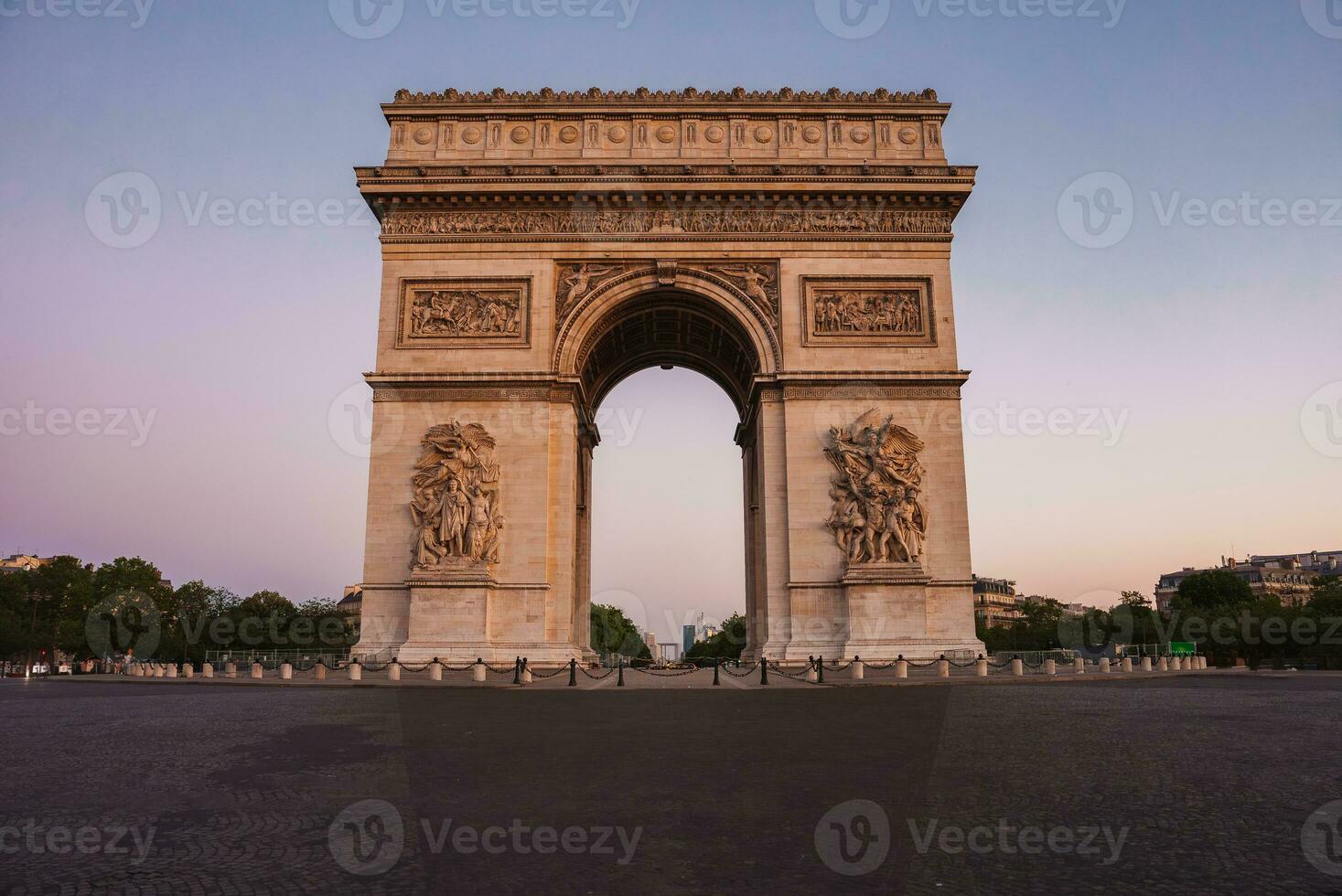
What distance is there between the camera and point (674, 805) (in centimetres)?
600

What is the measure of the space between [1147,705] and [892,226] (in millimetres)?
16830

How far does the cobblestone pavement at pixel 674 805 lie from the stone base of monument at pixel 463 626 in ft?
39.4

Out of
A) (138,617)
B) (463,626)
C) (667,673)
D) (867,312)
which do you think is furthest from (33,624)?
(867,312)

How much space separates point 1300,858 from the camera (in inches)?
179

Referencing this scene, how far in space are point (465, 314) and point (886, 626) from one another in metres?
14.5

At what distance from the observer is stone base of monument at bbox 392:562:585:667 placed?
23984mm

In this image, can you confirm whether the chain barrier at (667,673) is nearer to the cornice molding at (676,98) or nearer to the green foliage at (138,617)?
the cornice molding at (676,98)

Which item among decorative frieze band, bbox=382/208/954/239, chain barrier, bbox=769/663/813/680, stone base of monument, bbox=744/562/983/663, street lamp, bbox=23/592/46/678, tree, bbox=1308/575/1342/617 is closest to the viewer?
chain barrier, bbox=769/663/813/680

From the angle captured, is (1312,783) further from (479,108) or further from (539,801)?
(479,108)

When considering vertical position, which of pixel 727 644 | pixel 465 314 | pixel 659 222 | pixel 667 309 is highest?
pixel 659 222

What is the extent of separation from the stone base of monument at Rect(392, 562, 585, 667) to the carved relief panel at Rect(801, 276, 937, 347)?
11124 mm

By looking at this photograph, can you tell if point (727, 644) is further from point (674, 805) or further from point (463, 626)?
point (674, 805)

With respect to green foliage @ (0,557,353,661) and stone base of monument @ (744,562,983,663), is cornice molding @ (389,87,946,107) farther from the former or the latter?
green foliage @ (0,557,353,661)

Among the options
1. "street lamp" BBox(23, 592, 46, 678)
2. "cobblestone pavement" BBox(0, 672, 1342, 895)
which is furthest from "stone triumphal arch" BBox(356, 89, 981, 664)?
"street lamp" BBox(23, 592, 46, 678)
